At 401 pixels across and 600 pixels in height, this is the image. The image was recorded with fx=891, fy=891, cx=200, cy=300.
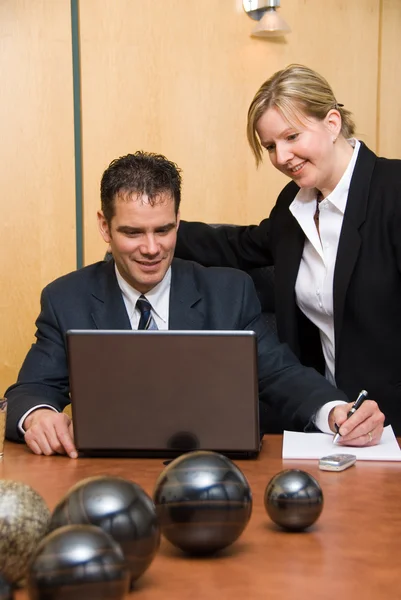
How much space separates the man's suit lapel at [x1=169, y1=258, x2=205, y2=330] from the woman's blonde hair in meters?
0.51

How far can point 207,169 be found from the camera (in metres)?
4.15

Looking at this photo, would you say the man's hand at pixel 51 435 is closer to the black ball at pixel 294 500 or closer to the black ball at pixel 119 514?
the black ball at pixel 294 500

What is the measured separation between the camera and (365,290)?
250 centimetres

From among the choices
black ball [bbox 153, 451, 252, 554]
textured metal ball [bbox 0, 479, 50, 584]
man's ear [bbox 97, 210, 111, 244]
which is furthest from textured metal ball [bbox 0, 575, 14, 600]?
man's ear [bbox 97, 210, 111, 244]

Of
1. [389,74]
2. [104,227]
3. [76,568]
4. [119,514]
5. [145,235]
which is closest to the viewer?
[76,568]

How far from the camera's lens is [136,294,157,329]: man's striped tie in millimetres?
2258

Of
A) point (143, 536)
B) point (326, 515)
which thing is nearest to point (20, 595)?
point (143, 536)

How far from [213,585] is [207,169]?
127 inches

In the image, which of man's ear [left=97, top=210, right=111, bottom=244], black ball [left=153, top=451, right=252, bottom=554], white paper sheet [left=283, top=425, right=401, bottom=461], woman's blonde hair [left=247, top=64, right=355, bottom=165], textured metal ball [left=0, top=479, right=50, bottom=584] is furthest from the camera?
woman's blonde hair [left=247, top=64, right=355, bottom=165]

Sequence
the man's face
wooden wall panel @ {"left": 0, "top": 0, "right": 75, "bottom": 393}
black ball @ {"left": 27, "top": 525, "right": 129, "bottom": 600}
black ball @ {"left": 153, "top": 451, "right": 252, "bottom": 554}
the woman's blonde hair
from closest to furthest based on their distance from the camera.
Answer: black ball @ {"left": 27, "top": 525, "right": 129, "bottom": 600}, black ball @ {"left": 153, "top": 451, "right": 252, "bottom": 554}, the man's face, the woman's blonde hair, wooden wall panel @ {"left": 0, "top": 0, "right": 75, "bottom": 393}

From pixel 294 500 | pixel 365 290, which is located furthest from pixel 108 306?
pixel 294 500

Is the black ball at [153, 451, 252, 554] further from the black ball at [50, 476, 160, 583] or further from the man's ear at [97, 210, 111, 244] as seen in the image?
the man's ear at [97, 210, 111, 244]

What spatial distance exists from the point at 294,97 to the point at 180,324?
0.71 m

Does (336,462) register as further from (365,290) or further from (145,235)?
(365,290)
